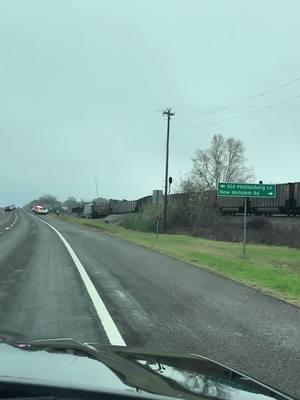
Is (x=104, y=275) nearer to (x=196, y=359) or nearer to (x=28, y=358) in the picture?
(x=196, y=359)

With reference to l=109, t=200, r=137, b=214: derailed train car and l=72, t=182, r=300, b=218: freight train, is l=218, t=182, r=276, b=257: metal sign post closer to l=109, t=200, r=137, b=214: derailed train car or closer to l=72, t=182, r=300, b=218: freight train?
l=72, t=182, r=300, b=218: freight train

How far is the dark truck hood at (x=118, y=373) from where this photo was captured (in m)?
2.86

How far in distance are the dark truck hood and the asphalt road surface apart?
2.59 meters

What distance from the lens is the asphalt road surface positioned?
26.1 feet

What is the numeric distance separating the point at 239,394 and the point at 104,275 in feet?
46.7

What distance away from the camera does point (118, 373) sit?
3180 mm

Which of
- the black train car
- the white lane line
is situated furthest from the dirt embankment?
the white lane line

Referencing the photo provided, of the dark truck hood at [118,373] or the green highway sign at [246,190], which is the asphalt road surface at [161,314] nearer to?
the dark truck hood at [118,373]

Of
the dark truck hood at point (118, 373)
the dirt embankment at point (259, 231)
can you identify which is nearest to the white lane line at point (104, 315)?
the dark truck hood at point (118, 373)

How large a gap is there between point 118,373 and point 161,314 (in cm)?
764

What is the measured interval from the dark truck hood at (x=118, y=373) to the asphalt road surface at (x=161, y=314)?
8.49 feet

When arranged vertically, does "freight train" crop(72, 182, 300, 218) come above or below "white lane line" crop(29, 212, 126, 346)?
above

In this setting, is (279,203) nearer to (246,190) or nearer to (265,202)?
(265,202)

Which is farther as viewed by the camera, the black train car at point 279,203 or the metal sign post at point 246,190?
the black train car at point 279,203
